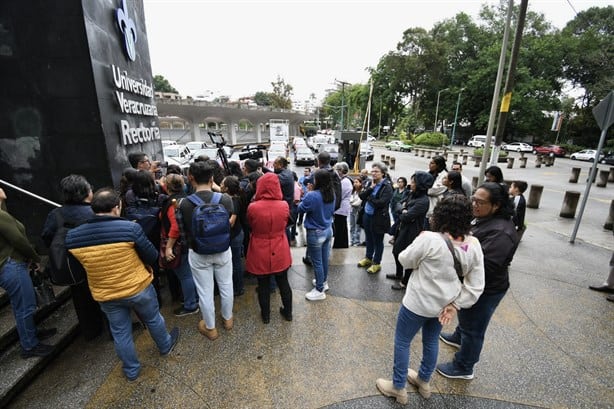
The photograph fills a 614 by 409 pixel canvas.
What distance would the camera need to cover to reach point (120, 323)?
233 centimetres

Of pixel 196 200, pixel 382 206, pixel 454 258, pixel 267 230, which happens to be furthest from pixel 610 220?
pixel 196 200

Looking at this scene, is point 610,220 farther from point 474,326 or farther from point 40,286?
point 40,286

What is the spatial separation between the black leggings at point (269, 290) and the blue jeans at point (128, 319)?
1.01m

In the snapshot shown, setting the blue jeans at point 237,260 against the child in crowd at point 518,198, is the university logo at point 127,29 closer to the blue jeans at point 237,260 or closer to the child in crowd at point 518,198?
the blue jeans at point 237,260

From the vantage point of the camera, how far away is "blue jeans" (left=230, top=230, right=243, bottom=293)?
11.6ft

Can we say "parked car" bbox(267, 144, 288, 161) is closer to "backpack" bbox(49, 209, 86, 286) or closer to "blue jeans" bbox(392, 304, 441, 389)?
"backpack" bbox(49, 209, 86, 286)

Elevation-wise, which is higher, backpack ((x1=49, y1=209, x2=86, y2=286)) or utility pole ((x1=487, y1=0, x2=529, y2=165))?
utility pole ((x1=487, y1=0, x2=529, y2=165))

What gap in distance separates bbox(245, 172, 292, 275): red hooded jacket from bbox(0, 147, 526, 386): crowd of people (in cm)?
1

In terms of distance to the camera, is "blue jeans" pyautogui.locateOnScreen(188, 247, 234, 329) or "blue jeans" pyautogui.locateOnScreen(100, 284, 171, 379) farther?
"blue jeans" pyautogui.locateOnScreen(188, 247, 234, 329)

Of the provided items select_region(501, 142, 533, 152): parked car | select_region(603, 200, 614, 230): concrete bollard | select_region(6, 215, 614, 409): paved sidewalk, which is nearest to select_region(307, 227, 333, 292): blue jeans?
select_region(6, 215, 614, 409): paved sidewalk

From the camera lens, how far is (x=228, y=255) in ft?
9.38

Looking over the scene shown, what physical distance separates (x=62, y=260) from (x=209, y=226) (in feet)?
4.09

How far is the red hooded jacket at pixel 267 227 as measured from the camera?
9.26 feet

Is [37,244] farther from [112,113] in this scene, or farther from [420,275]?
[420,275]
